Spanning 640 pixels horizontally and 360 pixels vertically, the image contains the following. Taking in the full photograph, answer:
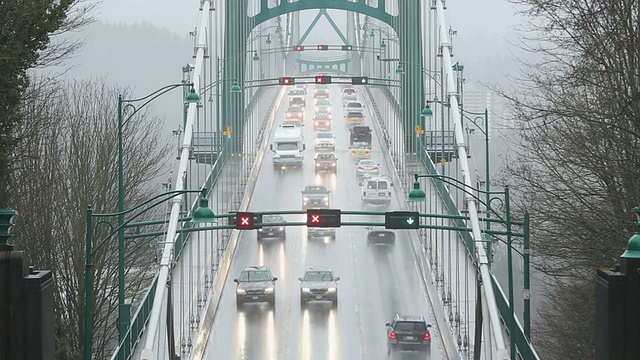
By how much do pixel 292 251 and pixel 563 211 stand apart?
26597 mm

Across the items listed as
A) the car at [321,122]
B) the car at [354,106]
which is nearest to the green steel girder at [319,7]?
the car at [354,106]

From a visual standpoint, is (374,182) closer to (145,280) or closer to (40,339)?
(145,280)

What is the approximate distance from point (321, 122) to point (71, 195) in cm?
6142

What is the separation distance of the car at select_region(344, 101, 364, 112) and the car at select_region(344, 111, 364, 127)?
10.7 ft

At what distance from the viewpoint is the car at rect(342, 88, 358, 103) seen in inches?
5054

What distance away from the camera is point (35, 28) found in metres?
34.9

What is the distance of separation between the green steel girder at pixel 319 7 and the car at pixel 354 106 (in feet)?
30.0

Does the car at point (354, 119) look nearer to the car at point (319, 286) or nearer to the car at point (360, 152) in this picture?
the car at point (360, 152)

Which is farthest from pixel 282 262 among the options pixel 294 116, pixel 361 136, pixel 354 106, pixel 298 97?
pixel 298 97

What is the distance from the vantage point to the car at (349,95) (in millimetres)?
128375

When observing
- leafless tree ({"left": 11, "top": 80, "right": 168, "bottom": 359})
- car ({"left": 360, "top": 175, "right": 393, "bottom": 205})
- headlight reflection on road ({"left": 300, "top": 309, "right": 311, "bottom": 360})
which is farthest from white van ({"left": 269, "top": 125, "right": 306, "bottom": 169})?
headlight reflection on road ({"left": 300, "top": 309, "right": 311, "bottom": 360})

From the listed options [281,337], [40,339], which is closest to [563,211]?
[281,337]

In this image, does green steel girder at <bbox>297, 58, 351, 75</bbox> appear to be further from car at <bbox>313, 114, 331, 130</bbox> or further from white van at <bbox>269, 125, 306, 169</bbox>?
white van at <bbox>269, 125, 306, 169</bbox>

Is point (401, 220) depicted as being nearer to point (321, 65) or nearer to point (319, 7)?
point (319, 7)
